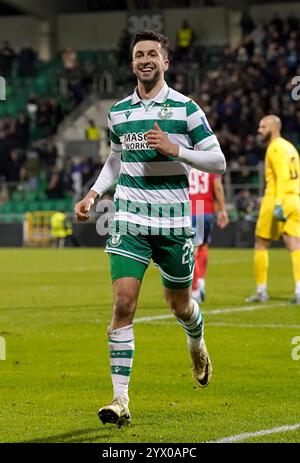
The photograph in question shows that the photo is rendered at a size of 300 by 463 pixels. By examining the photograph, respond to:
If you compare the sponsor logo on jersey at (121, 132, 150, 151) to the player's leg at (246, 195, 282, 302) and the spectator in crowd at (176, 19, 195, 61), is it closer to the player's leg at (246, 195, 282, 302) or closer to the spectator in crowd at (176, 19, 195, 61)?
the player's leg at (246, 195, 282, 302)

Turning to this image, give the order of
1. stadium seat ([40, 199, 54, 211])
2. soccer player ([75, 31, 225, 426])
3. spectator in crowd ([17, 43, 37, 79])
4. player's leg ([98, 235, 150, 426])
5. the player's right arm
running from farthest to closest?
1. spectator in crowd ([17, 43, 37, 79])
2. stadium seat ([40, 199, 54, 211])
3. the player's right arm
4. soccer player ([75, 31, 225, 426])
5. player's leg ([98, 235, 150, 426])

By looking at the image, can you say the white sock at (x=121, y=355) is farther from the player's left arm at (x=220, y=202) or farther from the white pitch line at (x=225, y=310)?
the player's left arm at (x=220, y=202)

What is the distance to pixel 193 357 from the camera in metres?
8.25

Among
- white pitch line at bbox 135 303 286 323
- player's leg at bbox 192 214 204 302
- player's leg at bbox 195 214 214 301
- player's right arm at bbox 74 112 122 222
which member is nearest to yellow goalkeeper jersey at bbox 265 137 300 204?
player's leg at bbox 195 214 214 301

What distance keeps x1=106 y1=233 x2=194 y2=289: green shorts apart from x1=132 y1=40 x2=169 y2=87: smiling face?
101 centimetres

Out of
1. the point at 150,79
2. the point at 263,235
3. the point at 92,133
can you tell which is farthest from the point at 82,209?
the point at 92,133

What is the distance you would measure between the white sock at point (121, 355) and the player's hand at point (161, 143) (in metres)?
1.11

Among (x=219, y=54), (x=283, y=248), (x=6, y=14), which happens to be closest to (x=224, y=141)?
(x=283, y=248)

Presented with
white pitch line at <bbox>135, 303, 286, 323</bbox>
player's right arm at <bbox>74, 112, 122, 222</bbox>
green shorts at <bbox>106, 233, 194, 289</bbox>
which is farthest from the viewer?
white pitch line at <bbox>135, 303, 286, 323</bbox>

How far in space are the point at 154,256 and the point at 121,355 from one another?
2.48ft

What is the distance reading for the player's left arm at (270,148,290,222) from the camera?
1537 cm

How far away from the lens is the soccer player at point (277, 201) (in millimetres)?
15406

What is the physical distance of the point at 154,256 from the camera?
7660mm

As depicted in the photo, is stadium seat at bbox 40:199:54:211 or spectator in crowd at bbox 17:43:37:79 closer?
stadium seat at bbox 40:199:54:211
